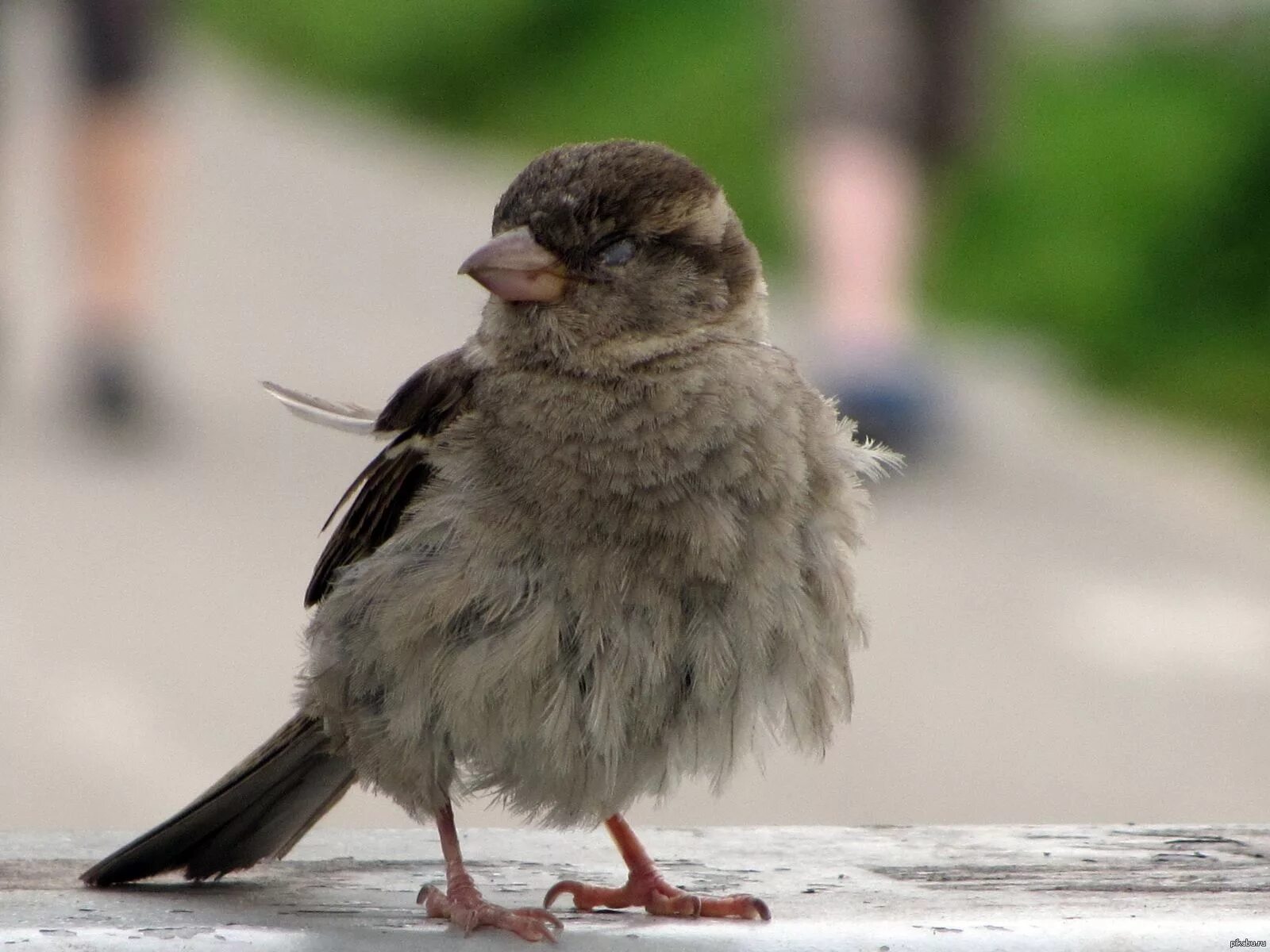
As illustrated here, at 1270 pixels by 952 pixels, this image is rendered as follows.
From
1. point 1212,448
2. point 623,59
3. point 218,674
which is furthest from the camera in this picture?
point 623,59

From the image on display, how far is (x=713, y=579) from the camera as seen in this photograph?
10.6 feet

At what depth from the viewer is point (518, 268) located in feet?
11.1

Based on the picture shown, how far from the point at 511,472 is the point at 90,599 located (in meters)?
5.16

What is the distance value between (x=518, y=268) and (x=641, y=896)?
88cm

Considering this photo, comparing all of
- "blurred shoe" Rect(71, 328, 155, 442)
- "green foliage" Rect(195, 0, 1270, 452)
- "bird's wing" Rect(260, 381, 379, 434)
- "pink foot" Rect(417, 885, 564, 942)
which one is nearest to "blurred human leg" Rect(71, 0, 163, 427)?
"blurred shoe" Rect(71, 328, 155, 442)

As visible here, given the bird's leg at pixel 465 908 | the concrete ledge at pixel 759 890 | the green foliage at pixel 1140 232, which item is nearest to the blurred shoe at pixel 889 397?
the green foliage at pixel 1140 232

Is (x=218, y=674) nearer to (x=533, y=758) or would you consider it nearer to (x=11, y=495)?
(x=11, y=495)

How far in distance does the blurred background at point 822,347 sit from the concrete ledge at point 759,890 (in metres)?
0.27

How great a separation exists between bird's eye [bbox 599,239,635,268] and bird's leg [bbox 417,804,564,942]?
2.63 feet

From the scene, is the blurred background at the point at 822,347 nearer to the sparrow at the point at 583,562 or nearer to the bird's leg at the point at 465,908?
the sparrow at the point at 583,562

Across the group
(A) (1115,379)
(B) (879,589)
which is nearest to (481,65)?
(A) (1115,379)

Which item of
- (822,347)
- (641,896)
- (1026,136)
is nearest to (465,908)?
(641,896)

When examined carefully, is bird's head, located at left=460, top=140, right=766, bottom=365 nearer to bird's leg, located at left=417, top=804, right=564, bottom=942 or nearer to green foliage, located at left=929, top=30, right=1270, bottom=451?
bird's leg, located at left=417, top=804, right=564, bottom=942

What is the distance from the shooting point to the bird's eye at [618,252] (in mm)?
3498
